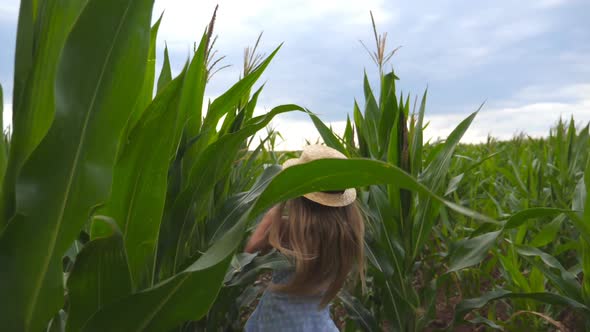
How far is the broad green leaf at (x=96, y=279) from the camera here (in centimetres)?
84

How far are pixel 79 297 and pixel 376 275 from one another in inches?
50.7

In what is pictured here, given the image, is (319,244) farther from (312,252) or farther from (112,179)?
(112,179)

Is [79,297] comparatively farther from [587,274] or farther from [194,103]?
[587,274]

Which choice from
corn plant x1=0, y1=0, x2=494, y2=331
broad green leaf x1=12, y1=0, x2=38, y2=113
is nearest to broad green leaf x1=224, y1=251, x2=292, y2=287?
corn plant x1=0, y1=0, x2=494, y2=331

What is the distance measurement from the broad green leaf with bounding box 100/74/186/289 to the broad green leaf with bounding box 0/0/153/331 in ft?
0.46

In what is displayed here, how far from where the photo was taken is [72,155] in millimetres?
761

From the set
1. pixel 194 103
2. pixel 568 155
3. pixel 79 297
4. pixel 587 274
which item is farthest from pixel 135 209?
pixel 568 155

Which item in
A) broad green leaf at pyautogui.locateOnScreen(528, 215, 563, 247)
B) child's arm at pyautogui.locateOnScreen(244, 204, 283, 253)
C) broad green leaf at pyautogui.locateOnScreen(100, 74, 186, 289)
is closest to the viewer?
broad green leaf at pyautogui.locateOnScreen(100, 74, 186, 289)

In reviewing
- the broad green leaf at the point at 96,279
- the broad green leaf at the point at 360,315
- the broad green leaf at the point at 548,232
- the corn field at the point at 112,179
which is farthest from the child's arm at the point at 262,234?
the broad green leaf at the point at 548,232

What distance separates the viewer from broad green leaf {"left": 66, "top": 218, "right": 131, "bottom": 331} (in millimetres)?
841

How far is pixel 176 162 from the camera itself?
4.32 ft

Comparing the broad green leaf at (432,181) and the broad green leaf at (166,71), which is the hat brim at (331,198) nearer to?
the broad green leaf at (432,181)

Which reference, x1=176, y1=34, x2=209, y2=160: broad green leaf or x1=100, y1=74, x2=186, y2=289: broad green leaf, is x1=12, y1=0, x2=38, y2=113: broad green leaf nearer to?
x1=100, y1=74, x2=186, y2=289: broad green leaf

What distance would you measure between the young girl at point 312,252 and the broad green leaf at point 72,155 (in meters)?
0.93
